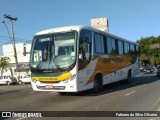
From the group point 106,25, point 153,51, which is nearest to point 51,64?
point 106,25

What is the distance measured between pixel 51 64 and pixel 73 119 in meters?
5.53

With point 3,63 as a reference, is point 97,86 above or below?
above

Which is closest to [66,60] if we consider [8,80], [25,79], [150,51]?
[25,79]

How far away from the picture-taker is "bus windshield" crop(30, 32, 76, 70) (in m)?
14.5

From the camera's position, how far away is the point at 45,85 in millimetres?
14836

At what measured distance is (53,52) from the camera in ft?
48.6

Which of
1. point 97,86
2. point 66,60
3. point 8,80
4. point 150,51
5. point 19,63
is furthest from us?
point 150,51

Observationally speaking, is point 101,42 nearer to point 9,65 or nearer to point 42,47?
point 42,47

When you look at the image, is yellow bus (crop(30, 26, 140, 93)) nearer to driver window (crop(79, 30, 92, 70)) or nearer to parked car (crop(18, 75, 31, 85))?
driver window (crop(79, 30, 92, 70))

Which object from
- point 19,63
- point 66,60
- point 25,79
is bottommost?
point 25,79

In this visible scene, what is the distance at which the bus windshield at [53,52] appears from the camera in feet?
47.6

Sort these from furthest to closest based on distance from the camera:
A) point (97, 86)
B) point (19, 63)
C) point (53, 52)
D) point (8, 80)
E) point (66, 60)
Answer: point (19, 63), point (8, 80), point (97, 86), point (53, 52), point (66, 60)

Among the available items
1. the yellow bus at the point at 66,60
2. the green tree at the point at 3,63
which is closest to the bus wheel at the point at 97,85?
the yellow bus at the point at 66,60

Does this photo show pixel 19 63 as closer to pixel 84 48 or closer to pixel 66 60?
pixel 84 48
